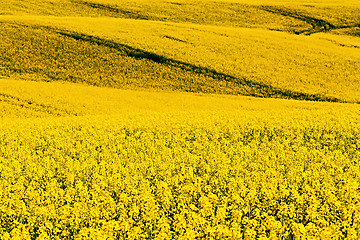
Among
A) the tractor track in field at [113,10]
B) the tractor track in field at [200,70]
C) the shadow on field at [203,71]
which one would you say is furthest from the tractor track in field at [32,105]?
the tractor track in field at [113,10]

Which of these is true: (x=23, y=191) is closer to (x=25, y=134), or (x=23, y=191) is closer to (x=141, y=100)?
(x=25, y=134)

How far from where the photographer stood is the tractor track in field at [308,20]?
153 ft

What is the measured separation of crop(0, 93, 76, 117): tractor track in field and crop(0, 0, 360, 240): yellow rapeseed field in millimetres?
77

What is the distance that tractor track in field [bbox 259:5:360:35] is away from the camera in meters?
46.8

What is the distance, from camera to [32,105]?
981 inches

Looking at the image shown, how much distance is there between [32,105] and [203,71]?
41.8ft

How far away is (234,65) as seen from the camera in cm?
3397

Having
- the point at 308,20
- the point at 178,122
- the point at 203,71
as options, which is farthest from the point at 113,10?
the point at 178,122

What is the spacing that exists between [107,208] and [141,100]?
18.1 meters

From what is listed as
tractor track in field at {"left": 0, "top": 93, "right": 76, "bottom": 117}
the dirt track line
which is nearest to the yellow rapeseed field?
tractor track in field at {"left": 0, "top": 93, "right": 76, "bottom": 117}

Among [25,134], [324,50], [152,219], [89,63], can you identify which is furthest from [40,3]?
[152,219]

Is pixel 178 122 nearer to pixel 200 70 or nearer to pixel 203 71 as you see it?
pixel 203 71

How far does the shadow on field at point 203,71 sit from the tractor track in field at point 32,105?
1075cm

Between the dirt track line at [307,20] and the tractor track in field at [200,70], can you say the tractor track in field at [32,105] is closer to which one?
the tractor track in field at [200,70]
